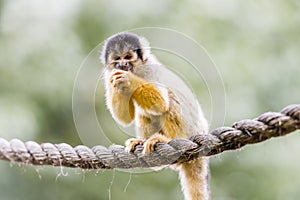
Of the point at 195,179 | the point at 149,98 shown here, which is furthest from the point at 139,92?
the point at 195,179

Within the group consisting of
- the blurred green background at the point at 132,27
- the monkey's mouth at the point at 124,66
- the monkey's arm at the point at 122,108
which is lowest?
the monkey's arm at the point at 122,108

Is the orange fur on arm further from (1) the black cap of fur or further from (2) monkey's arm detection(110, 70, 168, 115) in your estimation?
(1) the black cap of fur

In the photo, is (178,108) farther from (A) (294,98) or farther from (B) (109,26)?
(B) (109,26)

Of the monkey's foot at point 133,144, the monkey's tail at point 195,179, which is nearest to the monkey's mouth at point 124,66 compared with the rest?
the monkey's foot at point 133,144

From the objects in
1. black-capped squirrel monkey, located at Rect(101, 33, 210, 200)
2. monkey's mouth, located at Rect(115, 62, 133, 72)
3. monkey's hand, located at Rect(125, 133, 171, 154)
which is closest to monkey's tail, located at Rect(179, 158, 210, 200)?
black-capped squirrel monkey, located at Rect(101, 33, 210, 200)

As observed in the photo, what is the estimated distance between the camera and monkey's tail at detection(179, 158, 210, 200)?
2139 mm

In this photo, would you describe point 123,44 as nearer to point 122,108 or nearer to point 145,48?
point 145,48

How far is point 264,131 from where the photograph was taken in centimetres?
145

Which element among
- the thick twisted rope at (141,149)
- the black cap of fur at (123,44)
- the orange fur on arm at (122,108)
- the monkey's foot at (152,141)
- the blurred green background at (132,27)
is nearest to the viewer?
the thick twisted rope at (141,149)

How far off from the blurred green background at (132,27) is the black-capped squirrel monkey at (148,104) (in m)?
1.07

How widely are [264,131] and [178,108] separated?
64 centimetres

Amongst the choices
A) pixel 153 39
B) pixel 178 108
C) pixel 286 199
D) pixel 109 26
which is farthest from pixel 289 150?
pixel 109 26

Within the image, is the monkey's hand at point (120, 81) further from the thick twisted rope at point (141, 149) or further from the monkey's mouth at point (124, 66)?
the thick twisted rope at point (141, 149)

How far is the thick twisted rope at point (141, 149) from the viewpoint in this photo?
1487mm
